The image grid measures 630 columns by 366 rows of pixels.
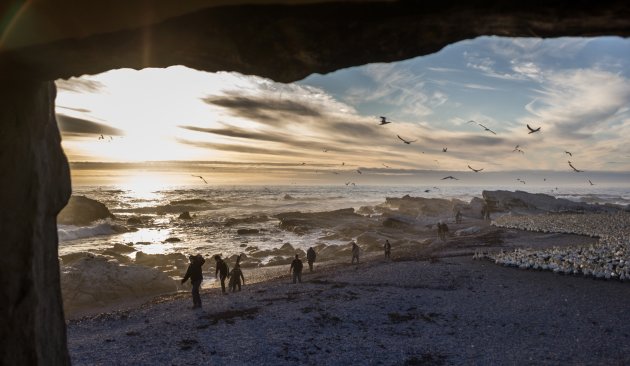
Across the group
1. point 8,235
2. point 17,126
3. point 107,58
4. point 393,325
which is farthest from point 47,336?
point 393,325

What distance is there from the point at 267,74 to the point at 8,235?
3.69m

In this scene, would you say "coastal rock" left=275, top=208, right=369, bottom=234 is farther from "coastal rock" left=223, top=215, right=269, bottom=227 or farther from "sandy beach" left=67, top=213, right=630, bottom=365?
"sandy beach" left=67, top=213, right=630, bottom=365

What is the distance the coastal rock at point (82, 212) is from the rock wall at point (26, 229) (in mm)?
58391

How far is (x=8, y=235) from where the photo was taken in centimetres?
475

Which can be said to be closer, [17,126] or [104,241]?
[17,126]

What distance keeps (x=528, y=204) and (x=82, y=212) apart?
2869 inches

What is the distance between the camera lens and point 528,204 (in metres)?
68.9

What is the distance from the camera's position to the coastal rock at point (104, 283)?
62.0 ft

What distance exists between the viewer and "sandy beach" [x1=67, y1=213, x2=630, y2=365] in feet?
35.7

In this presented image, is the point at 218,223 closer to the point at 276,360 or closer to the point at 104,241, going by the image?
the point at 104,241

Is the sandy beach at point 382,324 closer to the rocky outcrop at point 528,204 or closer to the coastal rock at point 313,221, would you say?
the coastal rock at point 313,221

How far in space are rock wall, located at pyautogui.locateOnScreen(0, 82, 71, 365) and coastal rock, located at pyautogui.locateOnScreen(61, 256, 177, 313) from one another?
49.8ft

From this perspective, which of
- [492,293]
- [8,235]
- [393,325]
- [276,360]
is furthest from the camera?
[492,293]

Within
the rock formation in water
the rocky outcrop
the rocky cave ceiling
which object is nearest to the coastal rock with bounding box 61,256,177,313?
the rock formation in water
